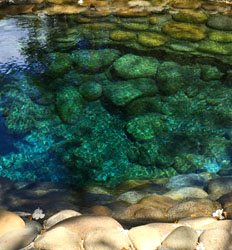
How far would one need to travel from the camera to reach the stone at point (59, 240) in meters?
2.61

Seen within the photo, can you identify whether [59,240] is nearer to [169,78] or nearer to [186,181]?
[186,181]

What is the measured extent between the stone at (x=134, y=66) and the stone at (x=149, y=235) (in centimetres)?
377

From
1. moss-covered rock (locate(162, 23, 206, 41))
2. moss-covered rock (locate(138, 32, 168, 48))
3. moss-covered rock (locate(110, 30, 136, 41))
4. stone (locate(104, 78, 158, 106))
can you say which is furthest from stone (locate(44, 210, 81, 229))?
moss-covered rock (locate(162, 23, 206, 41))

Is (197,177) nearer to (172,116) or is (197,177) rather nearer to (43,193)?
(172,116)

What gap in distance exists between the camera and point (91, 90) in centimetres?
591

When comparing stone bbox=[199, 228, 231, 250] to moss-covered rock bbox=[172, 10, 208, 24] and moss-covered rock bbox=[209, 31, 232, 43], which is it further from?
moss-covered rock bbox=[172, 10, 208, 24]

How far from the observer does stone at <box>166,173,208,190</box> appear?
400 centimetres

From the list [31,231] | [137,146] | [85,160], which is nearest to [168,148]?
[137,146]

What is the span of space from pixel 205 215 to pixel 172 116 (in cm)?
230

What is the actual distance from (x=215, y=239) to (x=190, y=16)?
694 cm

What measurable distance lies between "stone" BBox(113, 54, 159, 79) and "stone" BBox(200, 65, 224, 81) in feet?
2.87

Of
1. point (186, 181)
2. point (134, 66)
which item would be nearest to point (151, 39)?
point (134, 66)

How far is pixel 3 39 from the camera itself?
25.3 ft

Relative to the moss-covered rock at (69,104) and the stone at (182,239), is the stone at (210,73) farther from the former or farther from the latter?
the stone at (182,239)
